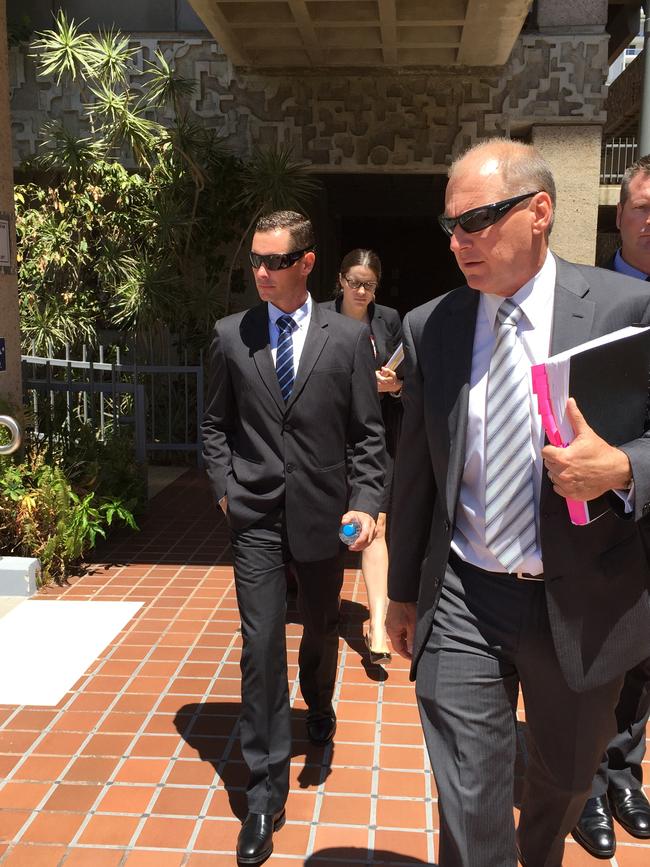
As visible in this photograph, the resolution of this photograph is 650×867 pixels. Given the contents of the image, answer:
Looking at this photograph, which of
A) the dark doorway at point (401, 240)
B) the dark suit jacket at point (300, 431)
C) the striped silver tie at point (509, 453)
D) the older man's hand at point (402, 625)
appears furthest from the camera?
the dark doorway at point (401, 240)

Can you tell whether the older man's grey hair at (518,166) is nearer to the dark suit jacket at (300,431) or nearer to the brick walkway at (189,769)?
the dark suit jacket at (300,431)

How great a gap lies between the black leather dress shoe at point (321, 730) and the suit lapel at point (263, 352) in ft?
4.43

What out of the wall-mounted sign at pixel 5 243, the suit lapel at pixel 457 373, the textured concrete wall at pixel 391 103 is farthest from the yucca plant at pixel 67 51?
the suit lapel at pixel 457 373

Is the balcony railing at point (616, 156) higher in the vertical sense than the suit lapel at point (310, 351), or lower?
higher

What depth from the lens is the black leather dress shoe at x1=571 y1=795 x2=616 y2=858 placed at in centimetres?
296

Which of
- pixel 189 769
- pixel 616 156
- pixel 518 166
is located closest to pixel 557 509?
pixel 518 166

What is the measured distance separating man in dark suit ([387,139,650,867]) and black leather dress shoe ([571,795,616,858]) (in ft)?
2.55

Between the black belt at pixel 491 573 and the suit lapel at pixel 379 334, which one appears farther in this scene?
the suit lapel at pixel 379 334

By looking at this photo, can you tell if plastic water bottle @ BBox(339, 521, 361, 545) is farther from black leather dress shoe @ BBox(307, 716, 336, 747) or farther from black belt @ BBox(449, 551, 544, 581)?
black leather dress shoe @ BBox(307, 716, 336, 747)

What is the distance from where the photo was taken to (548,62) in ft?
32.3

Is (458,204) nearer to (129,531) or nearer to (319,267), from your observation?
(129,531)

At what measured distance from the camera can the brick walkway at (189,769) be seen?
3.00m

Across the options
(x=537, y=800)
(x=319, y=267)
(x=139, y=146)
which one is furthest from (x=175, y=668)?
(x=319, y=267)

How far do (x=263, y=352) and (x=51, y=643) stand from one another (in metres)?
2.41
